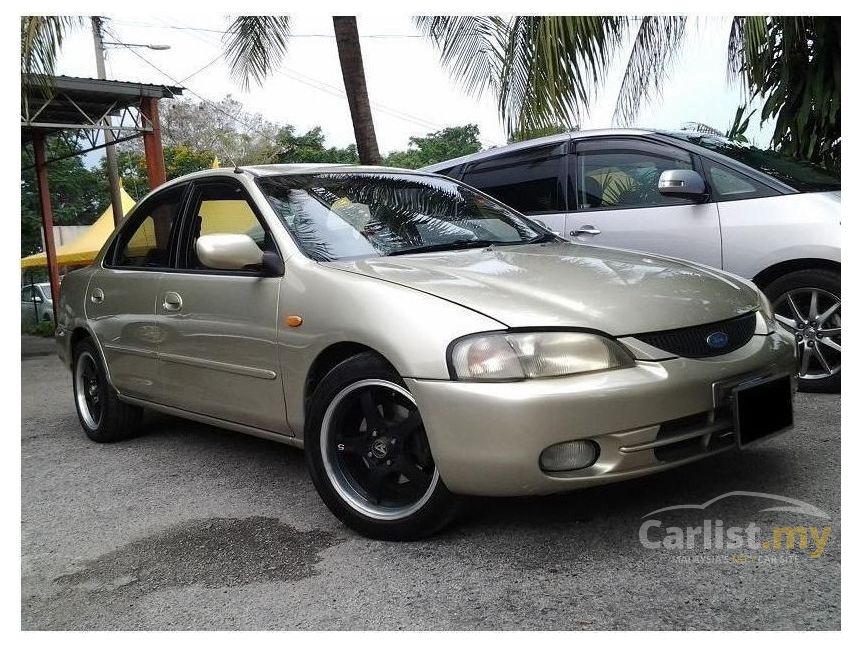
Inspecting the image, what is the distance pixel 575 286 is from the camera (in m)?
3.14

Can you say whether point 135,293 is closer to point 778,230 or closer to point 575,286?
point 575,286

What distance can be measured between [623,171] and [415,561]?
3674mm

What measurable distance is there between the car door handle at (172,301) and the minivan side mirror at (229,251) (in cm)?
61

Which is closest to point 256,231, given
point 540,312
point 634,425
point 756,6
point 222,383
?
point 222,383


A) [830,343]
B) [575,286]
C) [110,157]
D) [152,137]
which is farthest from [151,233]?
[110,157]

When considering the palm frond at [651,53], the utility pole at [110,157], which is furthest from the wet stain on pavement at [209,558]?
the utility pole at [110,157]

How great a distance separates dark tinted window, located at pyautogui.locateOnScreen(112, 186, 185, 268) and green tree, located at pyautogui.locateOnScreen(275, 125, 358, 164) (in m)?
34.7

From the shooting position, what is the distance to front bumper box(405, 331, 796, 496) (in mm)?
2732

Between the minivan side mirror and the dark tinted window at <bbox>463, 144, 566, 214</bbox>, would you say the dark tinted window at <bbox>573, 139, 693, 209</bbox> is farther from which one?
the minivan side mirror

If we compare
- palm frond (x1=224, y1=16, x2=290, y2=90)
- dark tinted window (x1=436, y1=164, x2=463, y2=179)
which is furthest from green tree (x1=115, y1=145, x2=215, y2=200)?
dark tinted window (x1=436, y1=164, x2=463, y2=179)

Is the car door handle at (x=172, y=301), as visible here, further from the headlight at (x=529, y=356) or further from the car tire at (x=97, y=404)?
the headlight at (x=529, y=356)

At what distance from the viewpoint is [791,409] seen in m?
3.24

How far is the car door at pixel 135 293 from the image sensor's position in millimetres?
4438
